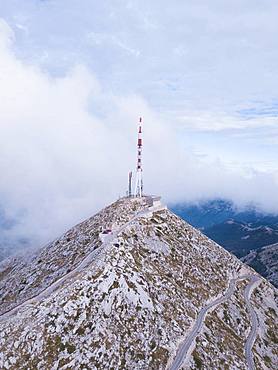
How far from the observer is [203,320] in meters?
113

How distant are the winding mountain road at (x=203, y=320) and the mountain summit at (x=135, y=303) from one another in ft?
1.16

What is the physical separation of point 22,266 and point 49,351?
77.5 metres

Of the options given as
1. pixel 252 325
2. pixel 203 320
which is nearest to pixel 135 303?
pixel 203 320

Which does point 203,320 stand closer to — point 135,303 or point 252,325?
point 135,303

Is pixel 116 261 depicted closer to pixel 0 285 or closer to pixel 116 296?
pixel 116 296

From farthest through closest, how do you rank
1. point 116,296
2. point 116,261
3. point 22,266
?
point 22,266 < point 116,261 < point 116,296

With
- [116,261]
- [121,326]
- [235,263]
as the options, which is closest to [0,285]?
[116,261]

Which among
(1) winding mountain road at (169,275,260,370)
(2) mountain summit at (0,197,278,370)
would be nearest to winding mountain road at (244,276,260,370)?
(1) winding mountain road at (169,275,260,370)

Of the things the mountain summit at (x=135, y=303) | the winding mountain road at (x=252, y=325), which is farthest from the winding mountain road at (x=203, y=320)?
the mountain summit at (x=135, y=303)

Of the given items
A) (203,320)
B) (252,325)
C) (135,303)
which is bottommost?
(252,325)

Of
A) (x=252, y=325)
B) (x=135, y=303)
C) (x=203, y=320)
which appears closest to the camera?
(x=135, y=303)

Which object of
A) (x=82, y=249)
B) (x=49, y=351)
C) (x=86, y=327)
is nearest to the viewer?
(x=49, y=351)

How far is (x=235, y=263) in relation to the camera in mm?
164625

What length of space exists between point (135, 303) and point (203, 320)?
73.9 feet
